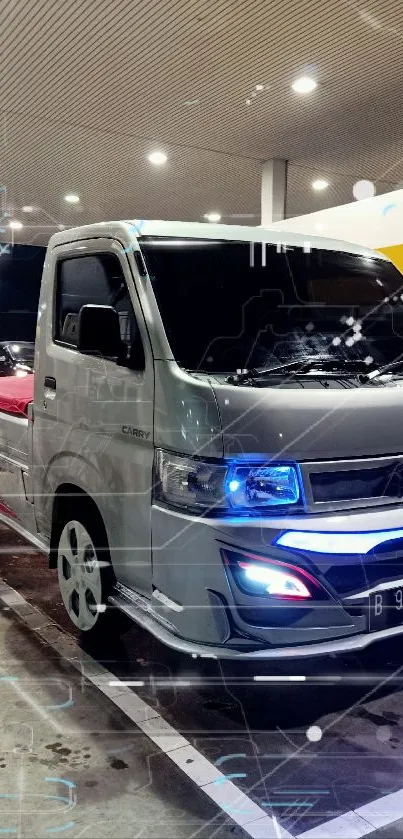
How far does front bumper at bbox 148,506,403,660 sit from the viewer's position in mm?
2707

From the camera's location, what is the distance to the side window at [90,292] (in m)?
3.31

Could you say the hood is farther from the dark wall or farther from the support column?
the dark wall

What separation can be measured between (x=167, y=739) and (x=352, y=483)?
135 centimetres

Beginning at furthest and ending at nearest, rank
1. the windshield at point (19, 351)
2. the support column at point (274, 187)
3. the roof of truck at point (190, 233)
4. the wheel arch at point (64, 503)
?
the windshield at point (19, 351) → the support column at point (274, 187) → the wheel arch at point (64, 503) → the roof of truck at point (190, 233)

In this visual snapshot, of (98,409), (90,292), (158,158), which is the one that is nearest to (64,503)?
(98,409)

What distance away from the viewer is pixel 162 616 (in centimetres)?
295

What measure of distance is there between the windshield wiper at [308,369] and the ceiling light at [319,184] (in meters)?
13.3

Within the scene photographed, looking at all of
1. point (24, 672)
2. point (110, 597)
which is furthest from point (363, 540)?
point (24, 672)

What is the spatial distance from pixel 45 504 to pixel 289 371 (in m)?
1.81

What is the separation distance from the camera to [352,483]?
A: 2873mm

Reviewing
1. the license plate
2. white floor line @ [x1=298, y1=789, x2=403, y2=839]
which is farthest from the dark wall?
white floor line @ [x1=298, y1=789, x2=403, y2=839]

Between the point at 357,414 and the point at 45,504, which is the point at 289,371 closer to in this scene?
the point at 357,414
